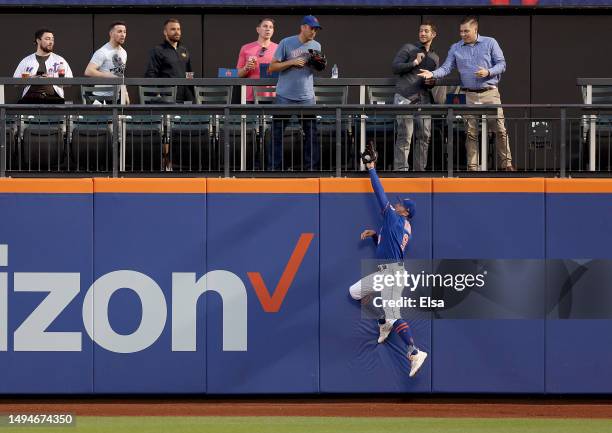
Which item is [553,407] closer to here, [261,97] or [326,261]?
[326,261]

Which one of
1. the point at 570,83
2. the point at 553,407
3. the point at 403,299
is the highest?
the point at 570,83

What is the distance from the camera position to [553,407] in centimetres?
1742

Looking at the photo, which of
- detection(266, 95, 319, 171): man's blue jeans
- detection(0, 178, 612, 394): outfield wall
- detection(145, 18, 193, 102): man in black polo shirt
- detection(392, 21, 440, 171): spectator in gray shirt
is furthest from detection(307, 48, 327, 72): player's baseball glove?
detection(145, 18, 193, 102): man in black polo shirt

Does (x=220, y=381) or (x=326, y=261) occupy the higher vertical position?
(x=326, y=261)

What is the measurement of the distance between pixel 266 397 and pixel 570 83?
655 cm

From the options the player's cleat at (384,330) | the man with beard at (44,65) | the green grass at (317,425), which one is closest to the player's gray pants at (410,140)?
→ the player's cleat at (384,330)

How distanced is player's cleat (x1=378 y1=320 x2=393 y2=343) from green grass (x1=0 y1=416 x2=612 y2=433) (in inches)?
51.7

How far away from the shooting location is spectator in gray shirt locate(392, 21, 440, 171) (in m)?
17.5

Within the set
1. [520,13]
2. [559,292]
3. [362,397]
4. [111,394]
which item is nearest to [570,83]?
[520,13]

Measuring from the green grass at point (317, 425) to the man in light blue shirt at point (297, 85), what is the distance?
3210mm

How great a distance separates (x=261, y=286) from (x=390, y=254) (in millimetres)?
1583

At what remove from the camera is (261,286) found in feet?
57.3

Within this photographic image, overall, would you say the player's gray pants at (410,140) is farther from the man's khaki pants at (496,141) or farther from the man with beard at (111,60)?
the man with beard at (111,60)

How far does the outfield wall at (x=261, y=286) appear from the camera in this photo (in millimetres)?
17375
